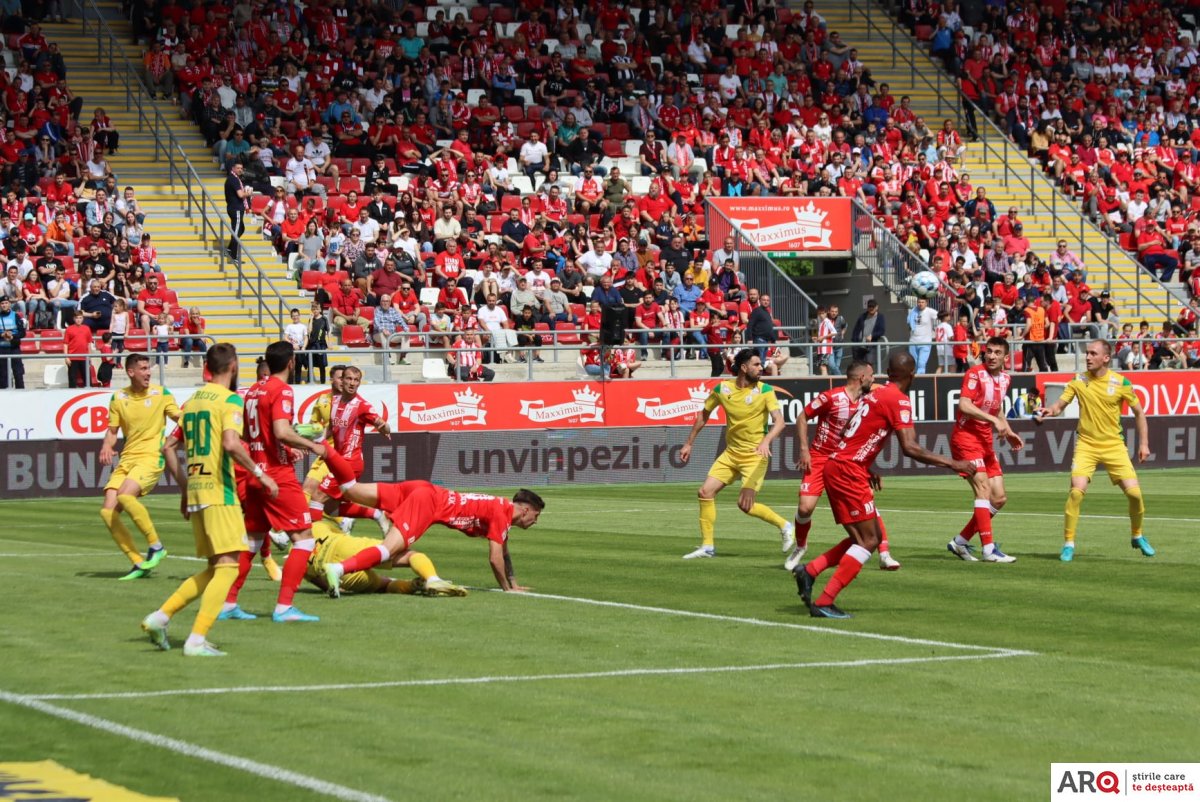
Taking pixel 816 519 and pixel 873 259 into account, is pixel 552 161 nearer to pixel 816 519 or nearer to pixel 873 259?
pixel 873 259

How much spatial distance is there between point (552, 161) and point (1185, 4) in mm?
25925

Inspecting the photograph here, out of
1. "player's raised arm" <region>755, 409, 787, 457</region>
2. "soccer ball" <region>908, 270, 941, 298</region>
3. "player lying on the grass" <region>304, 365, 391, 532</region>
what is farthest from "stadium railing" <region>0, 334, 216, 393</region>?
"soccer ball" <region>908, 270, 941, 298</region>

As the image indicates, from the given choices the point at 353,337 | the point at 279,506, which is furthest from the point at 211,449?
the point at 353,337

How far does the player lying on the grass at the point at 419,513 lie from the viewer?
48.3 ft

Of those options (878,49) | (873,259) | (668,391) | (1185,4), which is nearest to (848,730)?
(668,391)

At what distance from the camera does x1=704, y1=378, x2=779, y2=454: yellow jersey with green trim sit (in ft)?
65.8

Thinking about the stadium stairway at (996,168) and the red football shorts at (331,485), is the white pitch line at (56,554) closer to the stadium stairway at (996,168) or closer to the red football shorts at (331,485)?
the red football shorts at (331,485)

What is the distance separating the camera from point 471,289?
38.5 metres

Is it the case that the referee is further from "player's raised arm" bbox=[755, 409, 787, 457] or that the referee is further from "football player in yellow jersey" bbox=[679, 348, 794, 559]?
"player's raised arm" bbox=[755, 409, 787, 457]

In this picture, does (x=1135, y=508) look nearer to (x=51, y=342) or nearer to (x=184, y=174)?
(x=51, y=342)

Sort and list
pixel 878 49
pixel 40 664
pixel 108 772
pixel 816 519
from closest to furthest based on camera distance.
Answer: pixel 108 772 < pixel 40 664 < pixel 816 519 < pixel 878 49

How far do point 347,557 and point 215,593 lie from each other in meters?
3.85

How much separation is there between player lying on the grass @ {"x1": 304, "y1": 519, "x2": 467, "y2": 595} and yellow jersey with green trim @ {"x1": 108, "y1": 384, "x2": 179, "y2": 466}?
3.13m

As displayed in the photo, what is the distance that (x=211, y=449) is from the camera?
12.0 metres
